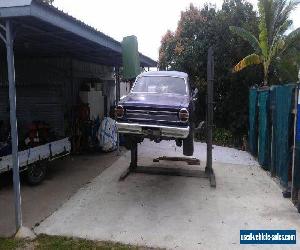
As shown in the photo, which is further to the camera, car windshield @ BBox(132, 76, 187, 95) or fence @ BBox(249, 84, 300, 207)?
car windshield @ BBox(132, 76, 187, 95)

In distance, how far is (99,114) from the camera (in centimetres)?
1576

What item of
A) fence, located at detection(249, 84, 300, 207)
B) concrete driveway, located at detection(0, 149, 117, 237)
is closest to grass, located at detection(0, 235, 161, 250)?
concrete driveway, located at detection(0, 149, 117, 237)

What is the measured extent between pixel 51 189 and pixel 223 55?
12298 millimetres

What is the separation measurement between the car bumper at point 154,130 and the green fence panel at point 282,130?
2.47 m

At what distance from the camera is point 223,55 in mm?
18344

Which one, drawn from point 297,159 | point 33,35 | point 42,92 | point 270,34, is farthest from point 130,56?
point 270,34

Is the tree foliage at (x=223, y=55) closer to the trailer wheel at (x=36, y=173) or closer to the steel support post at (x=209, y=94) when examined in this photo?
the steel support post at (x=209, y=94)

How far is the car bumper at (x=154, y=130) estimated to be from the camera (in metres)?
7.85

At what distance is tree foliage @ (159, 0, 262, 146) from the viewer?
58.3 feet

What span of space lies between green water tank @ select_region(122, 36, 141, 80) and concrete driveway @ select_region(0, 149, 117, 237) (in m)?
2.99

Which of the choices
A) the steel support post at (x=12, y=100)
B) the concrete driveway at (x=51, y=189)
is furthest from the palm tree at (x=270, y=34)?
the steel support post at (x=12, y=100)

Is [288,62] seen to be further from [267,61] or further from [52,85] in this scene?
[52,85]

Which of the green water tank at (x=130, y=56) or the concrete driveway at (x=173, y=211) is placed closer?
the concrete driveway at (x=173, y=211)

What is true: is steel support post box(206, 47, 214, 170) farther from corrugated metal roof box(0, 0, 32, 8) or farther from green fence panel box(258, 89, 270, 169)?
corrugated metal roof box(0, 0, 32, 8)
